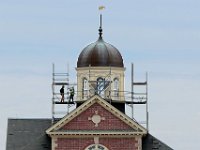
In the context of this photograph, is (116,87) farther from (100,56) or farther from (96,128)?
(96,128)

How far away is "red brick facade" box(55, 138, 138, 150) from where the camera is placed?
249ft

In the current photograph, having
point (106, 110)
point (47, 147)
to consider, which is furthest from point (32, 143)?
point (106, 110)

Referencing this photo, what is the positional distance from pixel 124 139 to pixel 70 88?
21.4 feet

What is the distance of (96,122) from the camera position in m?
76.0

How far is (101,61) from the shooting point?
261ft

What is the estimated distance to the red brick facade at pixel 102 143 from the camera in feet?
249

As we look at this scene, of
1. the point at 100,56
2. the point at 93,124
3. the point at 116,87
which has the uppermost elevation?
the point at 100,56

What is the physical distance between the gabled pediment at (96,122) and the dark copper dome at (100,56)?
4.82 meters

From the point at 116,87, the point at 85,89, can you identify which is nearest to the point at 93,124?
the point at 85,89

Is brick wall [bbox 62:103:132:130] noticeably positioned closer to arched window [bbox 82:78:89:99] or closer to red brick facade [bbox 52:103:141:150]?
red brick facade [bbox 52:103:141:150]

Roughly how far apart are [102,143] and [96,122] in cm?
158

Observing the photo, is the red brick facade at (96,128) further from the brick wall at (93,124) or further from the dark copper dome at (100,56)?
the dark copper dome at (100,56)

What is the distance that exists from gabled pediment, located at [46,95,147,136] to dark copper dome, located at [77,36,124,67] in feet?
15.8

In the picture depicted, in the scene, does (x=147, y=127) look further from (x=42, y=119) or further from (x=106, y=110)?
(x=42, y=119)
